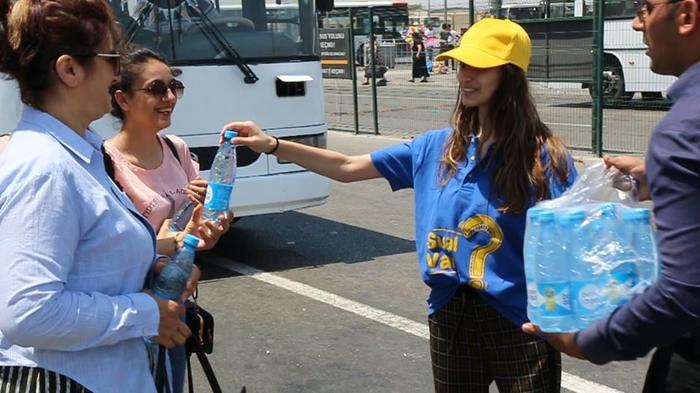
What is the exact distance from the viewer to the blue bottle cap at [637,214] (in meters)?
1.84

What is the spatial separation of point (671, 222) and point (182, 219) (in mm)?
2010

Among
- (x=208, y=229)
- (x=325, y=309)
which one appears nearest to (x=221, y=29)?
(x=325, y=309)

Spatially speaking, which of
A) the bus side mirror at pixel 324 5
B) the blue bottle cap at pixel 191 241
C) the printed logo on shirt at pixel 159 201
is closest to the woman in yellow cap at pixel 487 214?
the blue bottle cap at pixel 191 241

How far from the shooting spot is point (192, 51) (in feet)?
22.6

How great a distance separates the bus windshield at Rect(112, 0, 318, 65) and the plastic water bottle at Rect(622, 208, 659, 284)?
17.6ft

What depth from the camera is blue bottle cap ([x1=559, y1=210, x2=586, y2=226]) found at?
6.07 ft

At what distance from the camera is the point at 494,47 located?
2.80 m

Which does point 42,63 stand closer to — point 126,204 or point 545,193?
point 126,204

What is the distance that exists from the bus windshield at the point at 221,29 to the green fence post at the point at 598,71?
5388 millimetres

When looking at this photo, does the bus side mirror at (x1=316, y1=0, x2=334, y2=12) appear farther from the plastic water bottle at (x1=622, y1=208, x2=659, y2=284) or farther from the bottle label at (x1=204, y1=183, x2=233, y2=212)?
the plastic water bottle at (x1=622, y1=208, x2=659, y2=284)

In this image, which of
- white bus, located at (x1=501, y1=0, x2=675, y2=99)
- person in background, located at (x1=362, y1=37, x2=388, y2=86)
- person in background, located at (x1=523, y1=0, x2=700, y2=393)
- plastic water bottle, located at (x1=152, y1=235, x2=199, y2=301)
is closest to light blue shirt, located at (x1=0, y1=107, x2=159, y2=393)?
plastic water bottle, located at (x1=152, y1=235, x2=199, y2=301)

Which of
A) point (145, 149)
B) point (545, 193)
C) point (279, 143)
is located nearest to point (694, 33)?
point (545, 193)

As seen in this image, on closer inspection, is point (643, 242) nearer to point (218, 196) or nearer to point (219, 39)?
point (218, 196)

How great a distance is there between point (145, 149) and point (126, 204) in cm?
140
